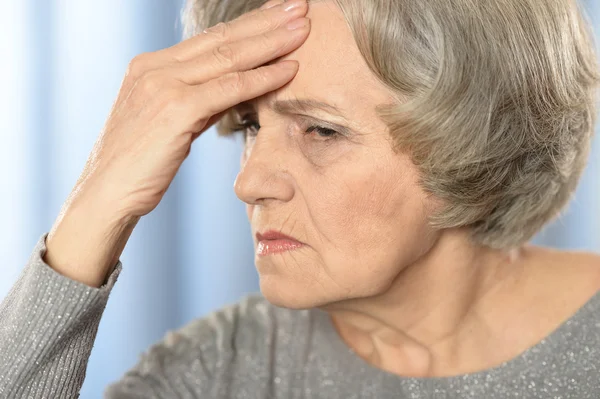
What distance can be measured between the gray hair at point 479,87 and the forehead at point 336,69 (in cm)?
2

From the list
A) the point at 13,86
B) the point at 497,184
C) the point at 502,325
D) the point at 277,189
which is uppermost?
the point at 13,86

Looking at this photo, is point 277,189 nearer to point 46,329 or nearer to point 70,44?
point 46,329

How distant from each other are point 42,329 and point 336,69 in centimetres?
60

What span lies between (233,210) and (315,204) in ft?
3.83

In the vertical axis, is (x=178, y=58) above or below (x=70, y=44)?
below

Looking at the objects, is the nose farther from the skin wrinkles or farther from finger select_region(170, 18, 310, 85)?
finger select_region(170, 18, 310, 85)

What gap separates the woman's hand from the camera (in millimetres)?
1294

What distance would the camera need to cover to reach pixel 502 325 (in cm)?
157

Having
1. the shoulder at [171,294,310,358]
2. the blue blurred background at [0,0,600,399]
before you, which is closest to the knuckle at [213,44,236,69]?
the shoulder at [171,294,310,358]

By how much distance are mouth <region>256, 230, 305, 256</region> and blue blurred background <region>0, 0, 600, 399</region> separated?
3.37 feet

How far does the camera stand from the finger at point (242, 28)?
1304 mm

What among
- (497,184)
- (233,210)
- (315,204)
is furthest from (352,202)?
(233,210)

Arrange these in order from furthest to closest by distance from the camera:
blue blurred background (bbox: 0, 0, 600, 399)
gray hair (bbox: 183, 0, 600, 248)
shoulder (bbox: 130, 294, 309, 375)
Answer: blue blurred background (bbox: 0, 0, 600, 399) → shoulder (bbox: 130, 294, 309, 375) → gray hair (bbox: 183, 0, 600, 248)

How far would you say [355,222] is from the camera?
4.33ft
